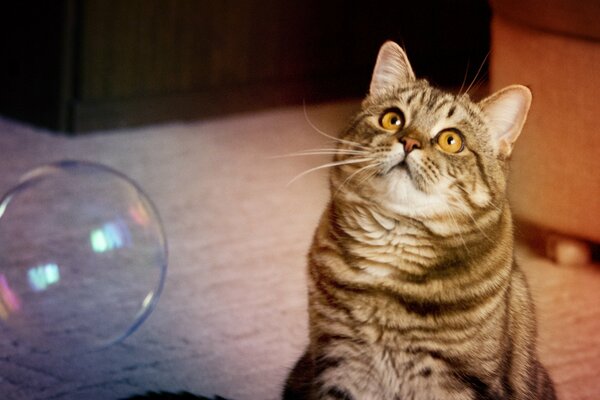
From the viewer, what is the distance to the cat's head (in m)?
1.26

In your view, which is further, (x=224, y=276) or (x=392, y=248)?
(x=224, y=276)

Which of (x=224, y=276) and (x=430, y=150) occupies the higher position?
(x=430, y=150)

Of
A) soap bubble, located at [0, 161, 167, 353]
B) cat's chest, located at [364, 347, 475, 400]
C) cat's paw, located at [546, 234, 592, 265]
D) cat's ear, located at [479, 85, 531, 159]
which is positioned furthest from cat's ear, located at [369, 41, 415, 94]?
cat's paw, located at [546, 234, 592, 265]

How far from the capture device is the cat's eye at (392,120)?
4.34 ft

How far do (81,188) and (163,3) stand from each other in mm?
1455

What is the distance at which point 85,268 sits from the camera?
6.39 feet

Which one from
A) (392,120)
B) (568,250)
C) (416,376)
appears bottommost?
(568,250)

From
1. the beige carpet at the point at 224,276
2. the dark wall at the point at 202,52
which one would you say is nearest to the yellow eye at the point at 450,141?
the beige carpet at the point at 224,276

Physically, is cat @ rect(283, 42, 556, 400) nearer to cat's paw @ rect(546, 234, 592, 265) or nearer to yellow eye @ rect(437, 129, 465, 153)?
yellow eye @ rect(437, 129, 465, 153)

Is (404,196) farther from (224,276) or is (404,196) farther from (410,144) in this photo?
(224,276)

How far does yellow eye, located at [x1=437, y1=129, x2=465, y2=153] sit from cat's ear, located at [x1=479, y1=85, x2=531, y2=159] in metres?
0.07

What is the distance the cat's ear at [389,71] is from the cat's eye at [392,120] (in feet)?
0.31

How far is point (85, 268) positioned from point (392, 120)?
34.2 inches

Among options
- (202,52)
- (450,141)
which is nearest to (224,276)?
(450,141)
